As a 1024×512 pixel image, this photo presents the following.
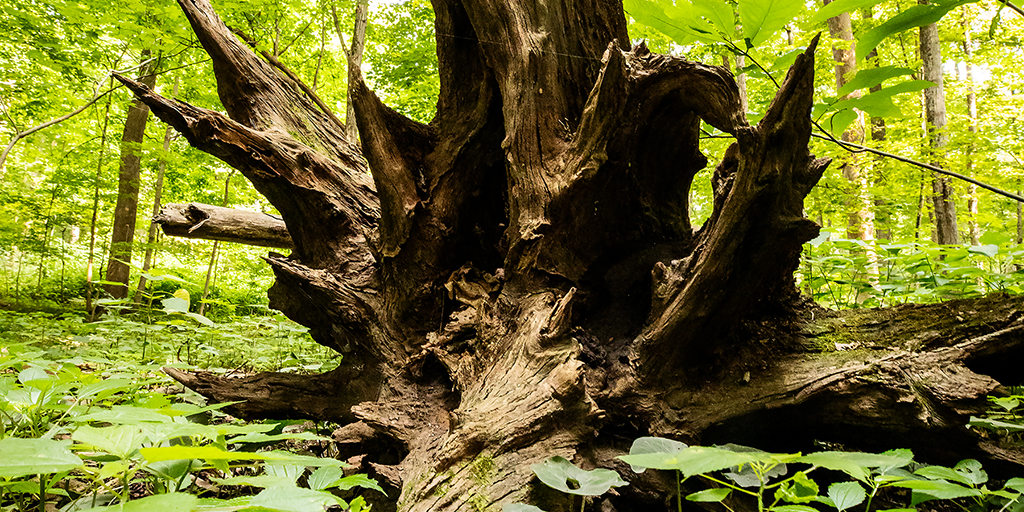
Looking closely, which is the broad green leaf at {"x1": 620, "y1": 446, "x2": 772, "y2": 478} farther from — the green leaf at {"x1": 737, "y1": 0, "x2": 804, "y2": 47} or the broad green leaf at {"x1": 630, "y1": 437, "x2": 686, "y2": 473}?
the green leaf at {"x1": 737, "y1": 0, "x2": 804, "y2": 47}

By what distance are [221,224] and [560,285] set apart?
244 cm

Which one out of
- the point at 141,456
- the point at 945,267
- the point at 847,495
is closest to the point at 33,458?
the point at 141,456

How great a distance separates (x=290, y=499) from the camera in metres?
0.70

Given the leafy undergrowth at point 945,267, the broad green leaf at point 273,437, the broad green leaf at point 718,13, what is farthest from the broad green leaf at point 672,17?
the leafy undergrowth at point 945,267

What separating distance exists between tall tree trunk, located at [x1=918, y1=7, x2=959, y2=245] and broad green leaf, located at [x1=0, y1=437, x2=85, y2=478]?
19.4 ft

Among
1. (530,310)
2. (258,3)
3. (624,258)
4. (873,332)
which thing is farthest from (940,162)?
(258,3)

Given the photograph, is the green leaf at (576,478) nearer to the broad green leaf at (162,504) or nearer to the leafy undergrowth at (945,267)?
the broad green leaf at (162,504)

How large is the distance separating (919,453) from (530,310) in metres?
1.24

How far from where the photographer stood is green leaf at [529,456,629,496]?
96 cm

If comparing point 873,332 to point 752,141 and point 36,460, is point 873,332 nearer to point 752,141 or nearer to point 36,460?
point 752,141

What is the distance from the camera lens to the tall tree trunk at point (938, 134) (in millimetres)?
4719

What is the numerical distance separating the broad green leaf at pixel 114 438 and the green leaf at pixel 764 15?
4.41ft

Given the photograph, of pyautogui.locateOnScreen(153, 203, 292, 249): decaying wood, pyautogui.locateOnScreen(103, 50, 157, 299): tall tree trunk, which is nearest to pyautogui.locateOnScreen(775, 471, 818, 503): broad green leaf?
pyautogui.locateOnScreen(153, 203, 292, 249): decaying wood

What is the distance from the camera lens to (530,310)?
1656 millimetres
